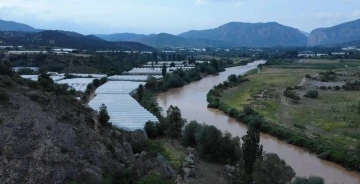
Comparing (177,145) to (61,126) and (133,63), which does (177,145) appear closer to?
(61,126)

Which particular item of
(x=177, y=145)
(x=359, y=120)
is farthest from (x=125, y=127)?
(x=359, y=120)

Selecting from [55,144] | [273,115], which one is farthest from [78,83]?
[55,144]

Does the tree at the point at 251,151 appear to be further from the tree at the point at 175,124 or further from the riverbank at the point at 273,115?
the tree at the point at 175,124

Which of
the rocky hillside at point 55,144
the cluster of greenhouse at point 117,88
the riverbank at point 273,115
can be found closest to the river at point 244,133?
the riverbank at point 273,115

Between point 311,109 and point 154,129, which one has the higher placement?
point 154,129

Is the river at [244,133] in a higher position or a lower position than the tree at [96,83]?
lower

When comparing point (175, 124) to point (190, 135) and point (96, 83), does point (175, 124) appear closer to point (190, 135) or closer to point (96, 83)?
point (190, 135)

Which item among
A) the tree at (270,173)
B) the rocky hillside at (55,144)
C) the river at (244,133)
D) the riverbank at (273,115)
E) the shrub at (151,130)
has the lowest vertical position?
the river at (244,133)
